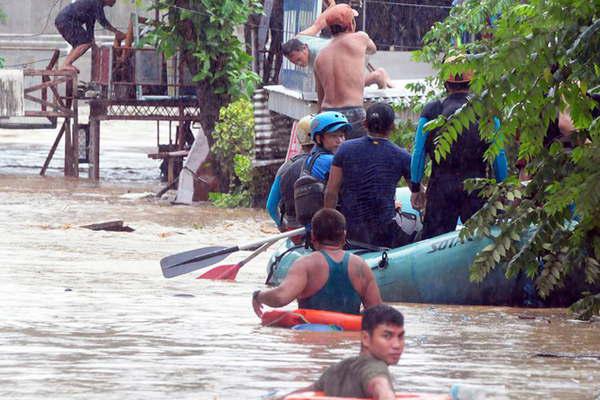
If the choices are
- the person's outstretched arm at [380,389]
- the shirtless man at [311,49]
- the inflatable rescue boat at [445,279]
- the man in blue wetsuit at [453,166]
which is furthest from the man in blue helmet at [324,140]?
the person's outstretched arm at [380,389]

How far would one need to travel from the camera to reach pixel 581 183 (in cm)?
754

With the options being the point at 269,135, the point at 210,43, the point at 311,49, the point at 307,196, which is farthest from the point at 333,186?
the point at 210,43

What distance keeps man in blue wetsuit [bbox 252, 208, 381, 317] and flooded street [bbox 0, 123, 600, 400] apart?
237 mm

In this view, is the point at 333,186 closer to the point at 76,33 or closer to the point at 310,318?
the point at 310,318

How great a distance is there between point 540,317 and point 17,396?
169 inches

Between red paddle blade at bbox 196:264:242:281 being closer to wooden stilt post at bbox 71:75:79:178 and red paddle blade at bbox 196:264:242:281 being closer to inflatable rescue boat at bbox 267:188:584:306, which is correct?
inflatable rescue boat at bbox 267:188:584:306

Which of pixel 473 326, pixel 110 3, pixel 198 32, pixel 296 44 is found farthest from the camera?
pixel 110 3

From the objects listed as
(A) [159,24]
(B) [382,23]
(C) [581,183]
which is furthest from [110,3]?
(C) [581,183]

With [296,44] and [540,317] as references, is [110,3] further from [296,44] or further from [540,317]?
[540,317]

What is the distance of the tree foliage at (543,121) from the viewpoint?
6938mm

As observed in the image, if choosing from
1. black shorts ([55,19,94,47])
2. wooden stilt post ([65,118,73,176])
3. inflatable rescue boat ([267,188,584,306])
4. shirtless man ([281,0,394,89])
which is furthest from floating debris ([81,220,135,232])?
wooden stilt post ([65,118,73,176])

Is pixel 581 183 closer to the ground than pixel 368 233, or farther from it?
farther from it

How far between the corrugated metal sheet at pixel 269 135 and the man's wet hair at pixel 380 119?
861cm

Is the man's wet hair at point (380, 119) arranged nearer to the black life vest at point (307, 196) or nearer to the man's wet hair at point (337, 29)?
the black life vest at point (307, 196)
